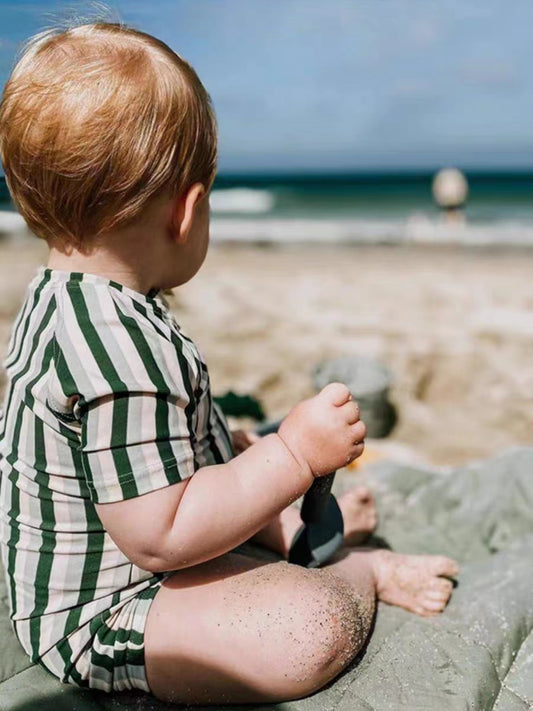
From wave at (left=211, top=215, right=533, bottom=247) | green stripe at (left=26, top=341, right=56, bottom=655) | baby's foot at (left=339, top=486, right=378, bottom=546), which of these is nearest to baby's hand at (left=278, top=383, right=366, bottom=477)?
green stripe at (left=26, top=341, right=56, bottom=655)

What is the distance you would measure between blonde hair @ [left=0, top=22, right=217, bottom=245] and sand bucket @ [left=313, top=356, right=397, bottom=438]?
2355mm

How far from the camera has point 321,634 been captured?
129cm

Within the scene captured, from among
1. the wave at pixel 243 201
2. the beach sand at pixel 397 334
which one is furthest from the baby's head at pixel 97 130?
the wave at pixel 243 201

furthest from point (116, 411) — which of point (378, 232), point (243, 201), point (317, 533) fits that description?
point (243, 201)

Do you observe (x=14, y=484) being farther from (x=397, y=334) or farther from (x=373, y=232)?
(x=373, y=232)

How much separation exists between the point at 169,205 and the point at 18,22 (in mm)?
545

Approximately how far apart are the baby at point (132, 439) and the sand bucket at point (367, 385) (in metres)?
2.10

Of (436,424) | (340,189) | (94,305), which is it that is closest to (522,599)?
(94,305)

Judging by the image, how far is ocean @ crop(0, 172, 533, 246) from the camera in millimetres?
11602

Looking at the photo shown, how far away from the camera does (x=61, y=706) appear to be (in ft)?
4.32

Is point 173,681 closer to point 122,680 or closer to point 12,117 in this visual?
point 122,680

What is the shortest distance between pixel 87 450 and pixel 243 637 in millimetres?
452

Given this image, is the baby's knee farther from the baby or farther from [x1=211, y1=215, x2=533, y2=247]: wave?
[x1=211, y1=215, x2=533, y2=247]: wave

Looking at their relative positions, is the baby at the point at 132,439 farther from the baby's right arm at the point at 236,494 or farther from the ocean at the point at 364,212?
the ocean at the point at 364,212
